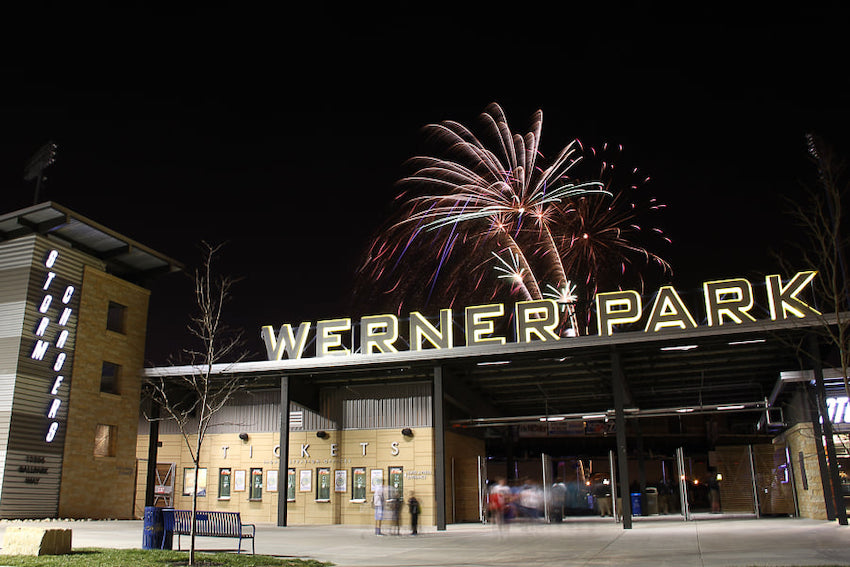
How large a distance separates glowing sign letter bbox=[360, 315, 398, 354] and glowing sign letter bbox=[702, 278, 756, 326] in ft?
39.1

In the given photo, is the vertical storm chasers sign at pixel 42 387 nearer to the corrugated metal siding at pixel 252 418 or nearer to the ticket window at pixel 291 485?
the corrugated metal siding at pixel 252 418

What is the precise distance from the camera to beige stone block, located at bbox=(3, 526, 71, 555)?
14.9m

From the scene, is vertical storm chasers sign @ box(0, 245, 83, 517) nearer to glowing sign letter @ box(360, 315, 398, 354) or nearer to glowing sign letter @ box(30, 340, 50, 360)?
glowing sign letter @ box(30, 340, 50, 360)

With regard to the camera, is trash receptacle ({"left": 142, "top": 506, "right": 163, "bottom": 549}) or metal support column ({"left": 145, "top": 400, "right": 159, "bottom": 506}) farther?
metal support column ({"left": 145, "top": 400, "right": 159, "bottom": 506})

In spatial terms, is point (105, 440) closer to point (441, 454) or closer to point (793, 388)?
point (441, 454)

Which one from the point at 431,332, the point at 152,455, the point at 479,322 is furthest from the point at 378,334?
the point at 152,455

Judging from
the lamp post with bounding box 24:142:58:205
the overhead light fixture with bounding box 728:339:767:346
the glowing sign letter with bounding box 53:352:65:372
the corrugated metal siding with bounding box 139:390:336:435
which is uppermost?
the lamp post with bounding box 24:142:58:205

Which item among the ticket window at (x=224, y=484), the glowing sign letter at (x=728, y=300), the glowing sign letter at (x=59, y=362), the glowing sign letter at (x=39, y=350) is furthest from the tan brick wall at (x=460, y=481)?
the glowing sign letter at (x=39, y=350)

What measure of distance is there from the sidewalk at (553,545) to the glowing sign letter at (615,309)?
7.16m

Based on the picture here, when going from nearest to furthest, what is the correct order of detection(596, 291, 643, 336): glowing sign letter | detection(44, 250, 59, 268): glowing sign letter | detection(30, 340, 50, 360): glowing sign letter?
detection(596, 291, 643, 336): glowing sign letter → detection(30, 340, 50, 360): glowing sign letter → detection(44, 250, 59, 268): glowing sign letter

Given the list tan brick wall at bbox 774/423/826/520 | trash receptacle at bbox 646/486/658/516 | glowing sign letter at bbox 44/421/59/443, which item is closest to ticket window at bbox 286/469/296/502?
A: glowing sign letter at bbox 44/421/59/443

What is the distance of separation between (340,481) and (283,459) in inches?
153

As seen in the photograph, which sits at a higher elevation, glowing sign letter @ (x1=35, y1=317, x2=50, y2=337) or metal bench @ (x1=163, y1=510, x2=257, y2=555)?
glowing sign letter @ (x1=35, y1=317, x2=50, y2=337)

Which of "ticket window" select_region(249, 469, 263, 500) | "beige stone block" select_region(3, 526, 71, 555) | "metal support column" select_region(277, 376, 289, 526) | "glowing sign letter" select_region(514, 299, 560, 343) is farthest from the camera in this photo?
"ticket window" select_region(249, 469, 263, 500)
